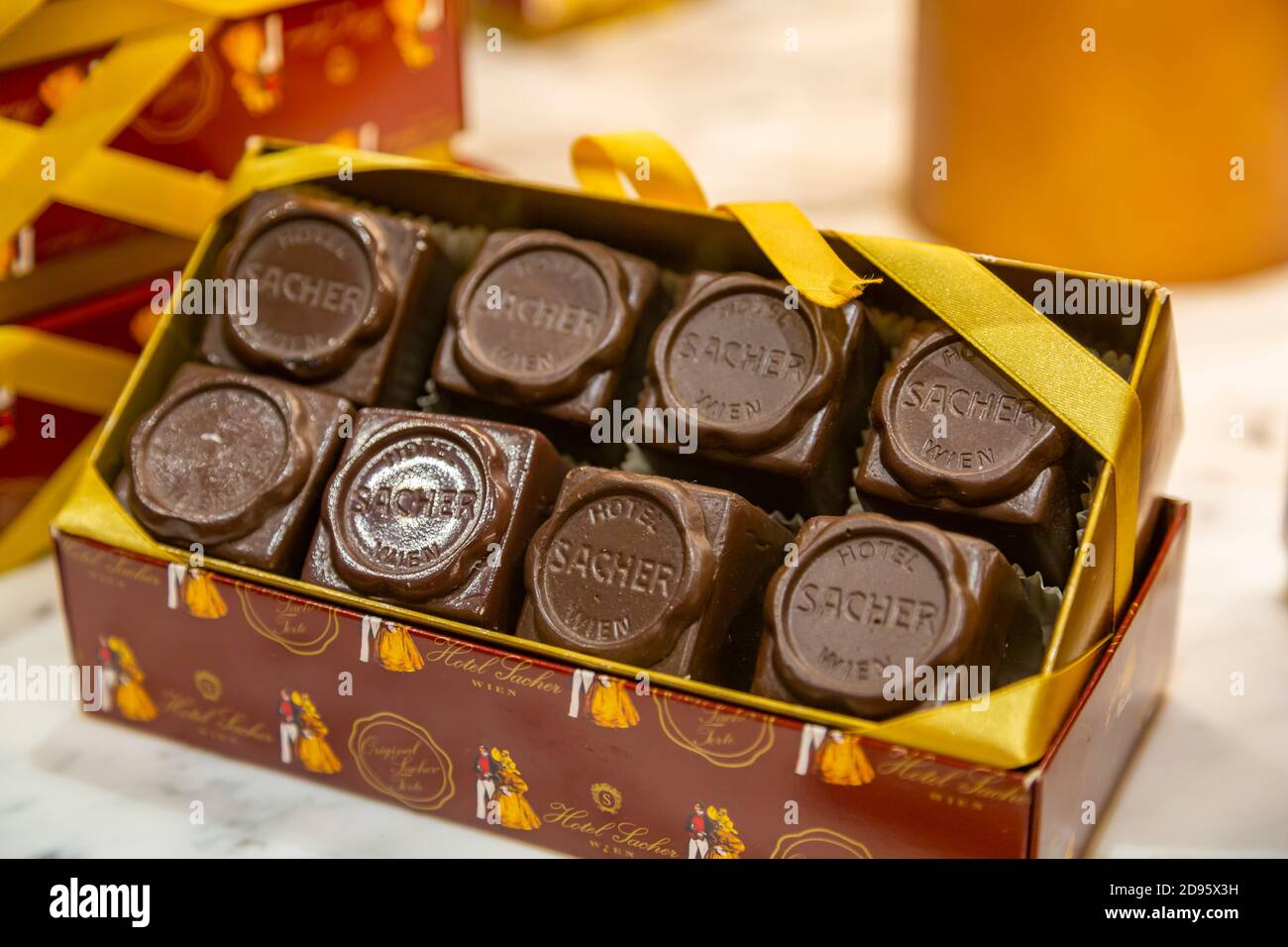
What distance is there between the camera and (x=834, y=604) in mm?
1268

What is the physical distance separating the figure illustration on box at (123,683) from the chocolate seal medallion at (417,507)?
0.85ft

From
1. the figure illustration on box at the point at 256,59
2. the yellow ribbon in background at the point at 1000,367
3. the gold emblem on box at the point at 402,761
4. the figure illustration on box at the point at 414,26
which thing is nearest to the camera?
the yellow ribbon in background at the point at 1000,367

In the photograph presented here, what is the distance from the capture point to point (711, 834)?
1306mm

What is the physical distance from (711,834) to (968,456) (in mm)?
400

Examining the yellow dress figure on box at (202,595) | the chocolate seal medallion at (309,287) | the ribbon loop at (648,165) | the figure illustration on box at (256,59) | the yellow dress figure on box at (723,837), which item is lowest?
the yellow dress figure on box at (723,837)

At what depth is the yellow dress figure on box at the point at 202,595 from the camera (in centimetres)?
139

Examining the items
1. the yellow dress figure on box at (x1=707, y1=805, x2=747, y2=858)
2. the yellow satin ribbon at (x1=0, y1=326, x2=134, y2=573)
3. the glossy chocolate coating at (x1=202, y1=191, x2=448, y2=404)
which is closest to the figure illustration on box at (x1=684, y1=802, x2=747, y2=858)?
the yellow dress figure on box at (x1=707, y1=805, x2=747, y2=858)

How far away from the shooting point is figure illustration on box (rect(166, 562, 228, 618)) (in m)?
1.39

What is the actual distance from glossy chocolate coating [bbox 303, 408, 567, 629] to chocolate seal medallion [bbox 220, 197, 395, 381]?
135 mm

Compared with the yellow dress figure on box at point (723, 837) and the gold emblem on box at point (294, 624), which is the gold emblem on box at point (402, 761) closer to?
the gold emblem on box at point (294, 624)

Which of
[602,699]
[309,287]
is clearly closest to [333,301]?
[309,287]

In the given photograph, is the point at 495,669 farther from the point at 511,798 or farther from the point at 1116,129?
the point at 1116,129

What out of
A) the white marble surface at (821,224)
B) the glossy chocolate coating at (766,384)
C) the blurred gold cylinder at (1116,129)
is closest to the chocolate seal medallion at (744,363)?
the glossy chocolate coating at (766,384)
